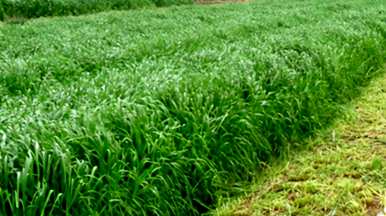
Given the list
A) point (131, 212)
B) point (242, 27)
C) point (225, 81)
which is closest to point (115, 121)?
point (131, 212)

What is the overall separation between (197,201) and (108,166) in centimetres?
68

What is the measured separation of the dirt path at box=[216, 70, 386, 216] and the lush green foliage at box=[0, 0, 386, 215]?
160 millimetres

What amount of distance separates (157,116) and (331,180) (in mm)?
1059

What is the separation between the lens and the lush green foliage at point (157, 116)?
2307mm

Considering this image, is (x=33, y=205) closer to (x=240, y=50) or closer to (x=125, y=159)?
(x=125, y=159)

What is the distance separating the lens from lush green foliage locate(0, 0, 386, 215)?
7.57ft

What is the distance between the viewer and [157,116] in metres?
3.00

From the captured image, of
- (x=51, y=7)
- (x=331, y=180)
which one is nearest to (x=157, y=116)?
(x=331, y=180)

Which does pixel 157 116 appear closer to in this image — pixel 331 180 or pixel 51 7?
pixel 331 180

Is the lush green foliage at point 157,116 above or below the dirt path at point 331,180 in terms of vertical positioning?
above

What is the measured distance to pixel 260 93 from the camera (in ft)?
12.3

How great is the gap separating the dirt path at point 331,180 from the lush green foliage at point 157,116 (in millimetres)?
160

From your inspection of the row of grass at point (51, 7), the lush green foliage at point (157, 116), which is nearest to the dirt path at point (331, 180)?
the lush green foliage at point (157, 116)

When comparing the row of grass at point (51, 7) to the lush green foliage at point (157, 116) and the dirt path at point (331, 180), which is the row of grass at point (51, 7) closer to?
the lush green foliage at point (157, 116)
